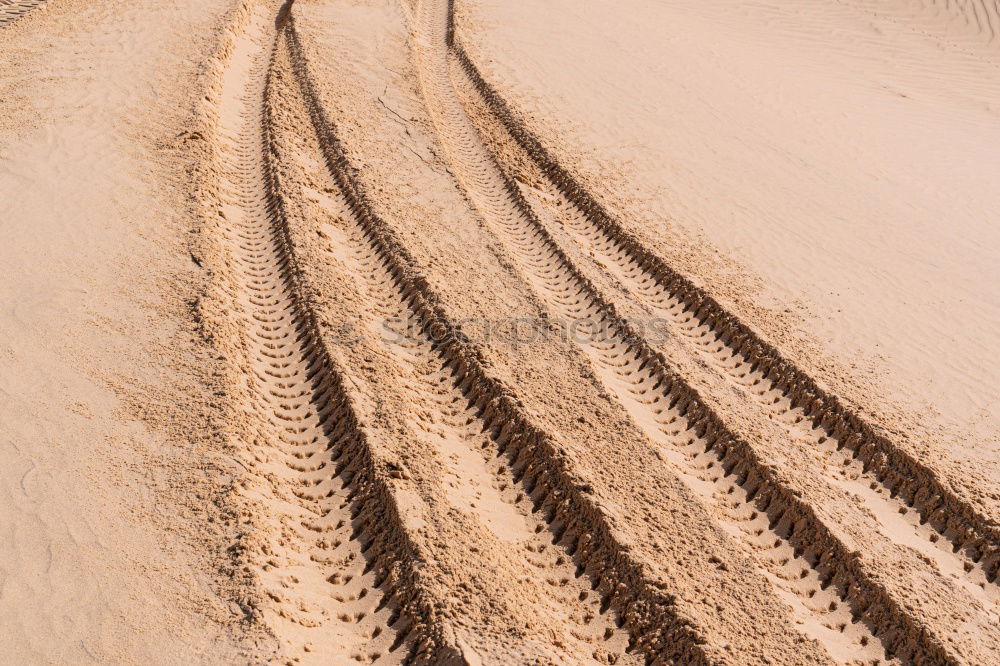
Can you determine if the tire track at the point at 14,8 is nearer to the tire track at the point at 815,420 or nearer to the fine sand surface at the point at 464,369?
the fine sand surface at the point at 464,369

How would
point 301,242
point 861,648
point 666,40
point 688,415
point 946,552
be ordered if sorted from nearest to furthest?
point 861,648 → point 946,552 → point 688,415 → point 301,242 → point 666,40

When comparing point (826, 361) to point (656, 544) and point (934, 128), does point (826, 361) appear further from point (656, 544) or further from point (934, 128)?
point (934, 128)

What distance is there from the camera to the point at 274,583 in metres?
3.47

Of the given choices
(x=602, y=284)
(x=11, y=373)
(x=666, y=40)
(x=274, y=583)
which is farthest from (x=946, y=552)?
(x=666, y=40)

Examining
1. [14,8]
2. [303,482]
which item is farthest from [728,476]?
[14,8]

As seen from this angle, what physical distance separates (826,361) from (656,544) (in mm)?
2464

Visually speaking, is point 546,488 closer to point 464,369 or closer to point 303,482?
point 464,369

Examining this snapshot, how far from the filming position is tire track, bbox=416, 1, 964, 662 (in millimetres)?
3795

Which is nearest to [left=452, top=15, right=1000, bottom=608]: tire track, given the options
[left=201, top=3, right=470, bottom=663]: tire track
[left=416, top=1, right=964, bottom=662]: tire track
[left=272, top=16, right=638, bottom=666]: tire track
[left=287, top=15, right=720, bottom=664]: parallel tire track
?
[left=416, top=1, right=964, bottom=662]: tire track

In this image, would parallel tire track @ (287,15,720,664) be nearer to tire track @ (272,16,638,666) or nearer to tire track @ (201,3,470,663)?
tire track @ (272,16,638,666)

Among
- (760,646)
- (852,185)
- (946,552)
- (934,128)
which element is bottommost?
(760,646)

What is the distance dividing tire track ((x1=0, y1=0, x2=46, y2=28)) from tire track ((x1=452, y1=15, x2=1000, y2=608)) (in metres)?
7.89

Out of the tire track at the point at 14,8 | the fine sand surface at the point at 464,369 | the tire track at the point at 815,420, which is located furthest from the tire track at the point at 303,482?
the tire track at the point at 14,8

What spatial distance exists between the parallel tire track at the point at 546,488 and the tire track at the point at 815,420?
161 cm
